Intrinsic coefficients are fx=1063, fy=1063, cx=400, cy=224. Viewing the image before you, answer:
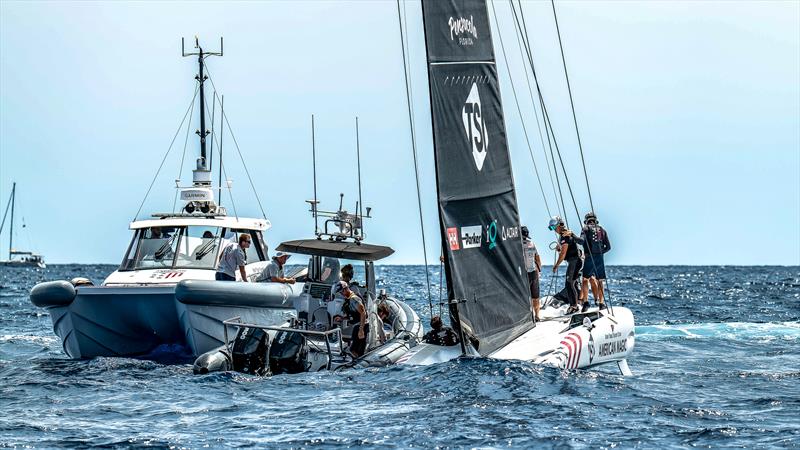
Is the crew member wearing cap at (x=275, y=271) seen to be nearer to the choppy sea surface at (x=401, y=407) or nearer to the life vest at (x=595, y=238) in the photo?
the choppy sea surface at (x=401, y=407)

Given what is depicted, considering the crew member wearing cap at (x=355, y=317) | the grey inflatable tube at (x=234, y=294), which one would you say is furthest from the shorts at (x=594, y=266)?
the grey inflatable tube at (x=234, y=294)

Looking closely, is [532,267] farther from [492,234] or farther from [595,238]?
[492,234]

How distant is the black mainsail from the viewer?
14.8m

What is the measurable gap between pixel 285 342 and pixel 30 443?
17.5 feet

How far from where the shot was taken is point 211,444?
10.6 meters

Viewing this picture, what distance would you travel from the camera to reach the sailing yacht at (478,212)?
A: 14.8 meters

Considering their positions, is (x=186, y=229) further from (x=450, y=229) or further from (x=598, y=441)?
(x=598, y=441)

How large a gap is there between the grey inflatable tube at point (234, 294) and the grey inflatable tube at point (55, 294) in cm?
224

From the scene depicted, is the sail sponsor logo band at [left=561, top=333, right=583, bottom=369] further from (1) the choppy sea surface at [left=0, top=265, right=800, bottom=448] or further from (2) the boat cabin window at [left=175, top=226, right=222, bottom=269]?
(2) the boat cabin window at [left=175, top=226, right=222, bottom=269]

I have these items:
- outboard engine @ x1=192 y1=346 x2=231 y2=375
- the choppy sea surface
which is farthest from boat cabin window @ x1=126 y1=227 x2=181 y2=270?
outboard engine @ x1=192 y1=346 x2=231 y2=375

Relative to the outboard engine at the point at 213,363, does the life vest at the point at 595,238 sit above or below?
above

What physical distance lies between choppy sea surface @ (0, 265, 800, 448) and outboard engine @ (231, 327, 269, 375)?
1.45 ft

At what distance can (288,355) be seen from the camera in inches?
613

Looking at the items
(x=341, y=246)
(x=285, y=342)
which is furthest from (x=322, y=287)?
(x=285, y=342)
